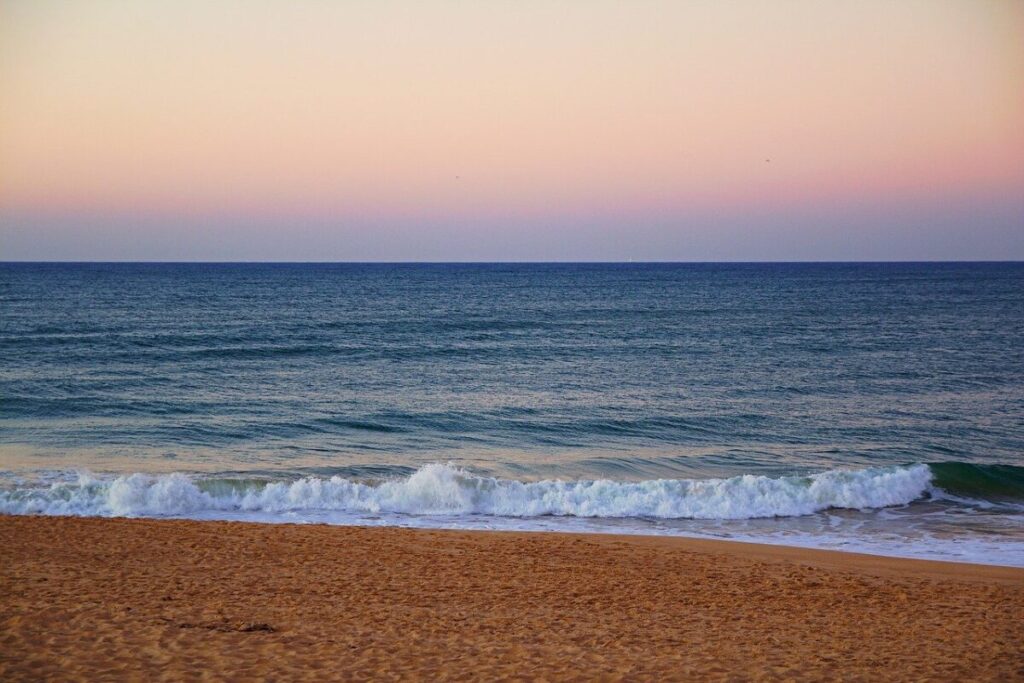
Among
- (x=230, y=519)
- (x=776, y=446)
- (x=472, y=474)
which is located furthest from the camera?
(x=776, y=446)

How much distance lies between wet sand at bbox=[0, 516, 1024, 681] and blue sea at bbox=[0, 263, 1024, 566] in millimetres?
2335

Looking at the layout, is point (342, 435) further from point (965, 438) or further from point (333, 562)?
point (965, 438)

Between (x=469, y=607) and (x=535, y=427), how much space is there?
543 inches

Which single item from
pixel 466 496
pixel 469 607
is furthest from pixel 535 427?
pixel 469 607

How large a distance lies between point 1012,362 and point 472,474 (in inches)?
1068

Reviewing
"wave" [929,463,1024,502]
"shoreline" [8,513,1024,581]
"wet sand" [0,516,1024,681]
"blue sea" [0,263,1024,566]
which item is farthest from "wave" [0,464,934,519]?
"wet sand" [0,516,1024,681]

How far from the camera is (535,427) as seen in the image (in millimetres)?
23531

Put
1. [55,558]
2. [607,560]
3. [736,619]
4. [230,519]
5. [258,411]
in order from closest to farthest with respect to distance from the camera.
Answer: [736,619] < [55,558] < [607,560] < [230,519] < [258,411]

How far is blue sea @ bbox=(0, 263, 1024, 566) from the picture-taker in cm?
1594

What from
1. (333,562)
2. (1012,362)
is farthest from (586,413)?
(1012,362)

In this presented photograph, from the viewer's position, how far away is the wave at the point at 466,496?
51.0 feet

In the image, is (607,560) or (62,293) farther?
(62,293)

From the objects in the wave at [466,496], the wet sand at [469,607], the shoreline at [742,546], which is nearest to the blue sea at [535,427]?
the wave at [466,496]

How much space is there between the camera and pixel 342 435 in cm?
2214
